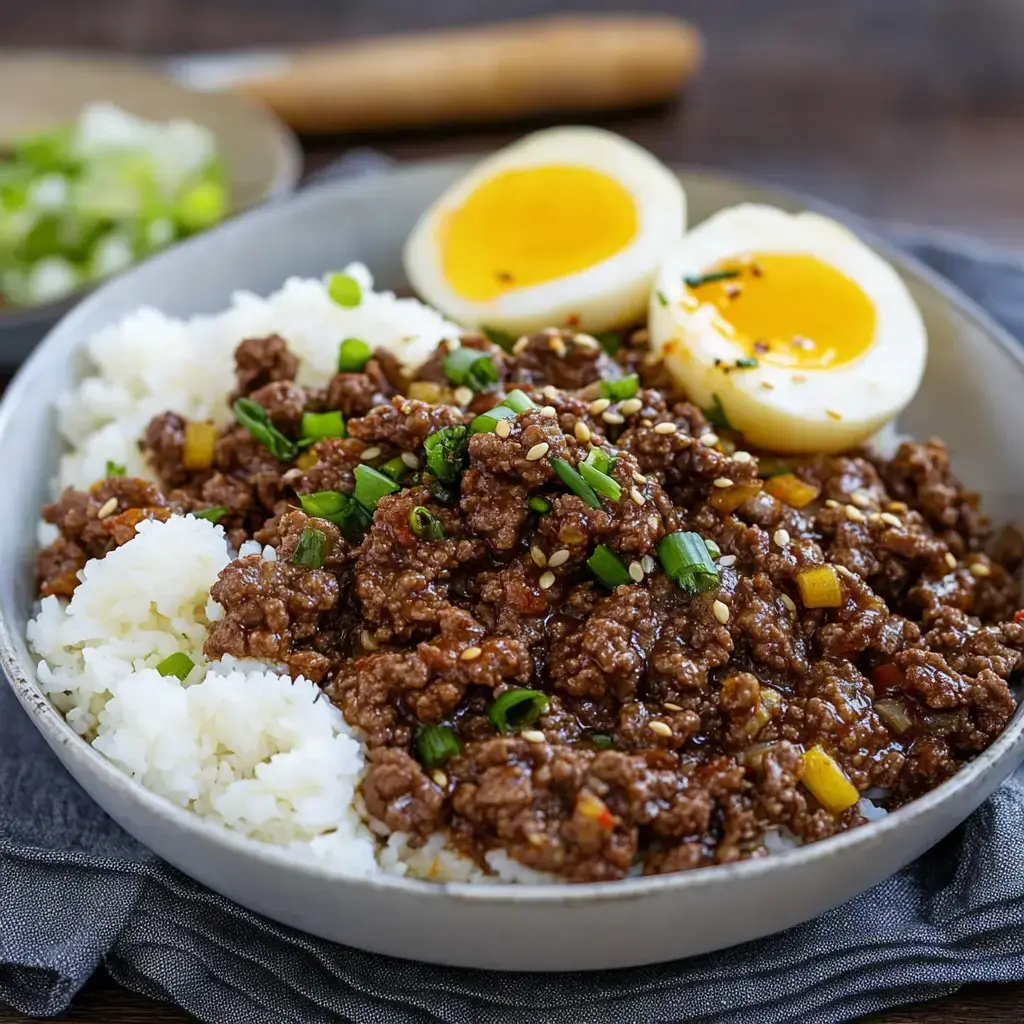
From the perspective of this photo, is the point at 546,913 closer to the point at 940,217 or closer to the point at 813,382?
the point at 813,382

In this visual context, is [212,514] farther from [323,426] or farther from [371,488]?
[371,488]

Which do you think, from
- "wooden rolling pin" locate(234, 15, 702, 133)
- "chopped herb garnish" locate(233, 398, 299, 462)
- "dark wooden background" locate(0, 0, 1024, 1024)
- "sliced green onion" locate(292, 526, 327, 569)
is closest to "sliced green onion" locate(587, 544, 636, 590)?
"sliced green onion" locate(292, 526, 327, 569)

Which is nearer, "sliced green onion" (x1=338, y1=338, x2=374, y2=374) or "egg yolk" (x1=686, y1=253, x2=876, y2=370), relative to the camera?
"sliced green onion" (x1=338, y1=338, x2=374, y2=374)

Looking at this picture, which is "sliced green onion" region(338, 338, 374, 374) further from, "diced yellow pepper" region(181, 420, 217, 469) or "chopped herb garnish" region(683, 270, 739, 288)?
"chopped herb garnish" region(683, 270, 739, 288)

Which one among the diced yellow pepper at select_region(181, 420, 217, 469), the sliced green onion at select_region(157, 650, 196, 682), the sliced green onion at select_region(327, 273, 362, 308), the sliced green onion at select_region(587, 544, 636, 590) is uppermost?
the sliced green onion at select_region(587, 544, 636, 590)

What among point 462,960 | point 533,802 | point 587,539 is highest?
point 587,539

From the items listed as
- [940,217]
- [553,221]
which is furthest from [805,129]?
[553,221]

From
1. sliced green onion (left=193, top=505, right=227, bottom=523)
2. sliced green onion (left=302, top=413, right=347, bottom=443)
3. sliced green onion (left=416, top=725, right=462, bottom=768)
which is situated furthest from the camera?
sliced green onion (left=302, top=413, right=347, bottom=443)
